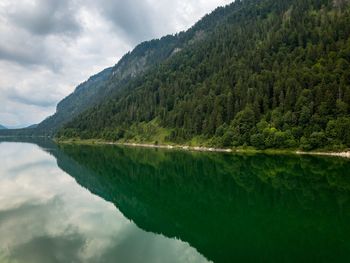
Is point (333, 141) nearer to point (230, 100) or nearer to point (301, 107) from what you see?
point (301, 107)

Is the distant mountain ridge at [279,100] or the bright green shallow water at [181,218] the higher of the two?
the distant mountain ridge at [279,100]

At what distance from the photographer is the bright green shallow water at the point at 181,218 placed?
23.7 m

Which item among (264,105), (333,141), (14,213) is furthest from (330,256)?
(264,105)

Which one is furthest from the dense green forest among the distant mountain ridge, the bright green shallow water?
the bright green shallow water

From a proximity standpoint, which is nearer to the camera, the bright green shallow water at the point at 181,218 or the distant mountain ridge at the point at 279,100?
the bright green shallow water at the point at 181,218

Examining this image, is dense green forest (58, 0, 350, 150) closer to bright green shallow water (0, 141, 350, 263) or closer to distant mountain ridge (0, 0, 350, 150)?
distant mountain ridge (0, 0, 350, 150)

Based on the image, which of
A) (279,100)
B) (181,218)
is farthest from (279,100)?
(181,218)

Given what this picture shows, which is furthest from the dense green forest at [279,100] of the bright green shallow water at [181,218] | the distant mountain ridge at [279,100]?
the bright green shallow water at [181,218]

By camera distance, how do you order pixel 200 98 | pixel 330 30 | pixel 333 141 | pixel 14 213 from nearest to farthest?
pixel 14 213
pixel 333 141
pixel 330 30
pixel 200 98

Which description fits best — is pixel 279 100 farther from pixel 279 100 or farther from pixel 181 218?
pixel 181 218

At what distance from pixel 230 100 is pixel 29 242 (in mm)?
123770

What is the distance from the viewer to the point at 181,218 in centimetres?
3416

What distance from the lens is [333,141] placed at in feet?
312

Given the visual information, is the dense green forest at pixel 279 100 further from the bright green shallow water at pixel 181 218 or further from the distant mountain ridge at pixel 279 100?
the bright green shallow water at pixel 181 218
